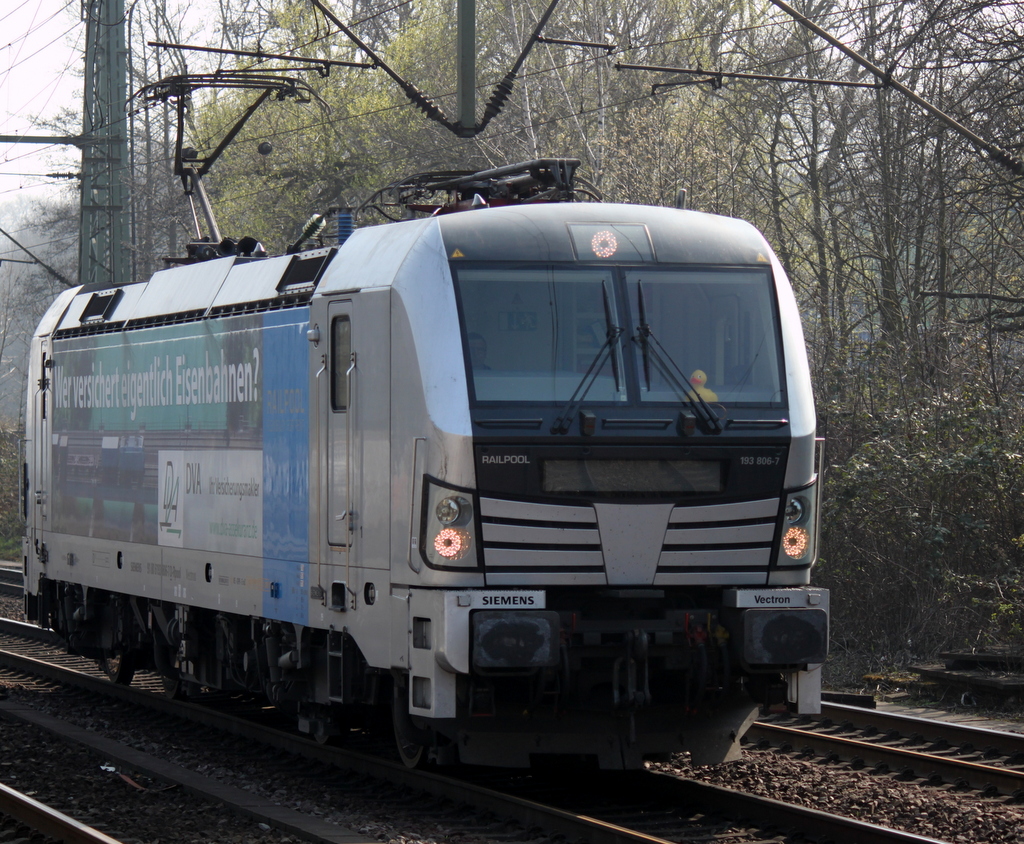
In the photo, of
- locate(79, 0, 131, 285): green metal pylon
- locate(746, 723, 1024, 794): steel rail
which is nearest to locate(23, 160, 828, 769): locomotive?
locate(746, 723, 1024, 794): steel rail

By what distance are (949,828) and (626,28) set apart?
24.5 meters

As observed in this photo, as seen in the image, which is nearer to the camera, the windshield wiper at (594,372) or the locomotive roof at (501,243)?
the windshield wiper at (594,372)

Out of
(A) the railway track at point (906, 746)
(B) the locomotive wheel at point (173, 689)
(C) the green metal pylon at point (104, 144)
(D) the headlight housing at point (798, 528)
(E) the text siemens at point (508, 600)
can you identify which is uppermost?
(C) the green metal pylon at point (104, 144)

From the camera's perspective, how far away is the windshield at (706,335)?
7648 millimetres

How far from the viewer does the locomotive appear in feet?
23.8

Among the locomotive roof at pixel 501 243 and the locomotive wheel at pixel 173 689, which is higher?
the locomotive roof at pixel 501 243

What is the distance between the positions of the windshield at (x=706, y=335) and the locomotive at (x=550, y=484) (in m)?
0.01

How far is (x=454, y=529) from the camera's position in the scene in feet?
23.7

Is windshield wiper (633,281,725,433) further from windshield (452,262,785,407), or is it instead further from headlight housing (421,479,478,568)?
headlight housing (421,479,478,568)

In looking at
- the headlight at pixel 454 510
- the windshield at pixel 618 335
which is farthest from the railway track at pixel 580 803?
the windshield at pixel 618 335

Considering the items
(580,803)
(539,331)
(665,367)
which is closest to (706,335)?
(665,367)

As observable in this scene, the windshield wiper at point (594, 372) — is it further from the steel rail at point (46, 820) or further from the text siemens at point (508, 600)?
the steel rail at point (46, 820)

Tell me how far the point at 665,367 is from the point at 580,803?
2.41 meters

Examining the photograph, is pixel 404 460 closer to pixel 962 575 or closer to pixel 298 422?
pixel 298 422
